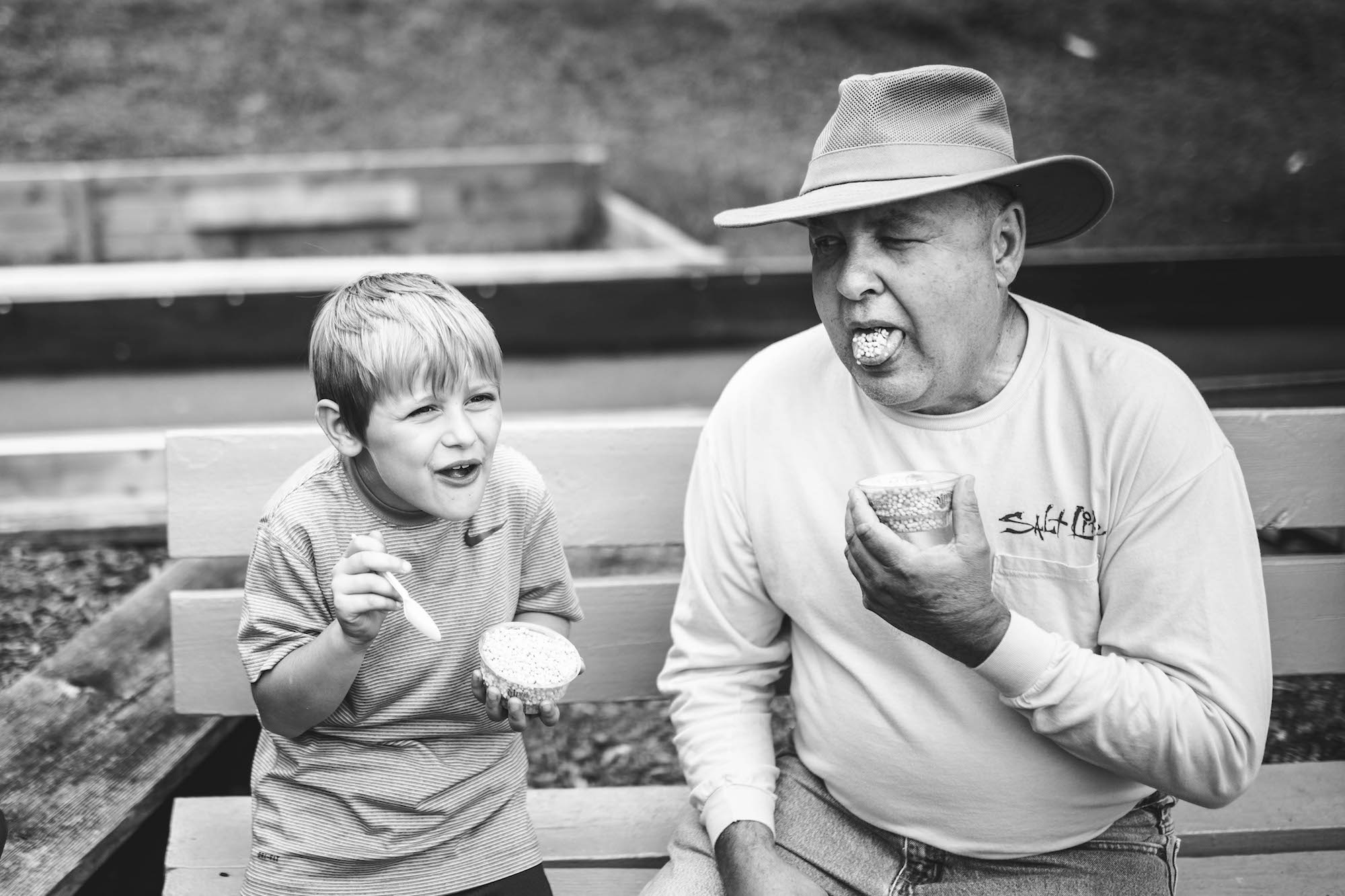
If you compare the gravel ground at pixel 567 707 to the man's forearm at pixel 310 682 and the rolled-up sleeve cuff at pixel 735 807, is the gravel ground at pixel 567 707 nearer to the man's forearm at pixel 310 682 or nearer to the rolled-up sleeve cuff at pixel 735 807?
the rolled-up sleeve cuff at pixel 735 807

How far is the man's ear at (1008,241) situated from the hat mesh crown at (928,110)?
92mm

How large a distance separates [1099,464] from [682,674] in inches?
31.0

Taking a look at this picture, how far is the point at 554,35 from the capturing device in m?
12.7

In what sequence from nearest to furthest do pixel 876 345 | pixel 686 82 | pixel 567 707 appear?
pixel 876 345, pixel 567 707, pixel 686 82

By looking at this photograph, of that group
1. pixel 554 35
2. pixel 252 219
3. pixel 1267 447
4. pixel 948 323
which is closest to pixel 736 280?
pixel 1267 447

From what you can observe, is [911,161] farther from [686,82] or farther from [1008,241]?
[686,82]

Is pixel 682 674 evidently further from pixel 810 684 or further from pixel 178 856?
pixel 178 856

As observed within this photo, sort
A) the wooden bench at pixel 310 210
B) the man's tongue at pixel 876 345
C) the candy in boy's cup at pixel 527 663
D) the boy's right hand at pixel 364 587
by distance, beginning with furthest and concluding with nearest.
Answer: the wooden bench at pixel 310 210, the man's tongue at pixel 876 345, the candy in boy's cup at pixel 527 663, the boy's right hand at pixel 364 587

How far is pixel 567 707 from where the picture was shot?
3.76 metres

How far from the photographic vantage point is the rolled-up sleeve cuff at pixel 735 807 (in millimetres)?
2018

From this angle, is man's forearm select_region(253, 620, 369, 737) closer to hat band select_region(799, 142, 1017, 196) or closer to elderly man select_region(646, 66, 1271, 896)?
elderly man select_region(646, 66, 1271, 896)

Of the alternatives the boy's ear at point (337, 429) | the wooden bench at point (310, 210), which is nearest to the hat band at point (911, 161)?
the boy's ear at point (337, 429)

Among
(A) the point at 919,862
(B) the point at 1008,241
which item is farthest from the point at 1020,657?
(B) the point at 1008,241

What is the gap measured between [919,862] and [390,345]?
3.84ft
